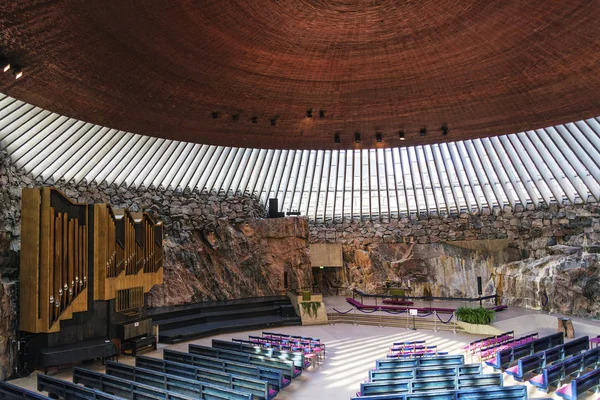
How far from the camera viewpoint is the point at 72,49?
7.20m

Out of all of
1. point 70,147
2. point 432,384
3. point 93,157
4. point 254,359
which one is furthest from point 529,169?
point 70,147

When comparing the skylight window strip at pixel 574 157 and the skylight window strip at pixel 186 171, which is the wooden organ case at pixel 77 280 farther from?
the skylight window strip at pixel 574 157

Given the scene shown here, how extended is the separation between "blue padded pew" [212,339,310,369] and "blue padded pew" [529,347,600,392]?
4314 mm

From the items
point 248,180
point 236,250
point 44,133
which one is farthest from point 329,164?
point 44,133

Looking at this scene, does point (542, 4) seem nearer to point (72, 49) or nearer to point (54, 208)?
point (72, 49)

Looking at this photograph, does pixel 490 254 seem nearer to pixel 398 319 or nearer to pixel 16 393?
pixel 398 319

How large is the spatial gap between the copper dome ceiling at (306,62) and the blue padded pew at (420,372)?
5.67 meters

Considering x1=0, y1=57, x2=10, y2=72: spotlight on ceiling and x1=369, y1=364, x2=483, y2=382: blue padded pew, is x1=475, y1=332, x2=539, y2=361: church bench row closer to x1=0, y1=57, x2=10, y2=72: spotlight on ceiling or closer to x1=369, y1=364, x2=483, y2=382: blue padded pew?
x1=369, y1=364, x2=483, y2=382: blue padded pew

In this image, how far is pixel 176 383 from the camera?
23.5 ft

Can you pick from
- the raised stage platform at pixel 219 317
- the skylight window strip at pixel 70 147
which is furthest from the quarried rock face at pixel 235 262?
the skylight window strip at pixel 70 147

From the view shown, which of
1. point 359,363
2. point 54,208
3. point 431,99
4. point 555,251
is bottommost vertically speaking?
point 359,363

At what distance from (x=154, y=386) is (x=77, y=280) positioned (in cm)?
383

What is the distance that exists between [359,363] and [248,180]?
460 inches

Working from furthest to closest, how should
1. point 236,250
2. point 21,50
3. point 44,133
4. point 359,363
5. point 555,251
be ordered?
point 236,250, point 555,251, point 44,133, point 359,363, point 21,50
